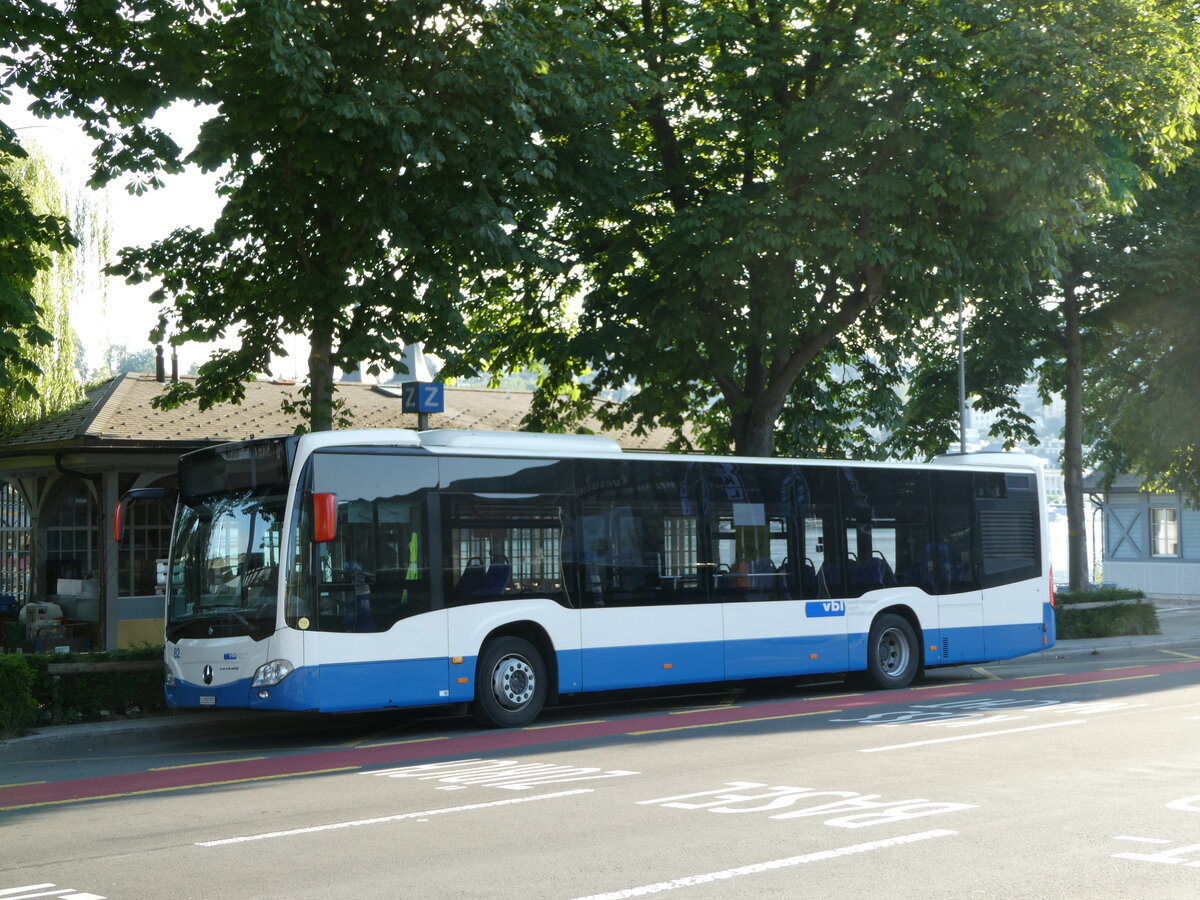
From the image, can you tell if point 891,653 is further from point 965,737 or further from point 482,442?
point 482,442

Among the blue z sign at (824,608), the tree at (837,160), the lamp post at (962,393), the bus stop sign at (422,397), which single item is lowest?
the blue z sign at (824,608)

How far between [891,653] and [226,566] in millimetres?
9373

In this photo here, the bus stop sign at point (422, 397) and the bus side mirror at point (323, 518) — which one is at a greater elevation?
the bus stop sign at point (422, 397)

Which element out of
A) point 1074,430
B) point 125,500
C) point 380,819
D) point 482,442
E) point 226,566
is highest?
point 1074,430

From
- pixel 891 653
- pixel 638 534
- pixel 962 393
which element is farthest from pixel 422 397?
pixel 962 393

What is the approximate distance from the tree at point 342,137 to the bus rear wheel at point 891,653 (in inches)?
267

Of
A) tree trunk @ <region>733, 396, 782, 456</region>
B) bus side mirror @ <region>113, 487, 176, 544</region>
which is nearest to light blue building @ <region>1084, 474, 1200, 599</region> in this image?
tree trunk @ <region>733, 396, 782, 456</region>

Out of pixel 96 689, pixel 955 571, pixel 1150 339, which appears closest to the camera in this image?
pixel 96 689

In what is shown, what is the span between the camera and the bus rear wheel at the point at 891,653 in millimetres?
19094

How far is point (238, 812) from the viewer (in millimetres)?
10016

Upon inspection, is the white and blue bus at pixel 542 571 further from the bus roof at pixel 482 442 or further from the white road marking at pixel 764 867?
the white road marking at pixel 764 867

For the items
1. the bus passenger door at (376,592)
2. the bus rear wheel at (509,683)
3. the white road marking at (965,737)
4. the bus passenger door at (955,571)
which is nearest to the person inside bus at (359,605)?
the bus passenger door at (376,592)

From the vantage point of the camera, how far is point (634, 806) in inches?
384

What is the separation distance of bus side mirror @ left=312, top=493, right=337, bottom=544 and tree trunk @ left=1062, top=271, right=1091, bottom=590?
19.2 metres
